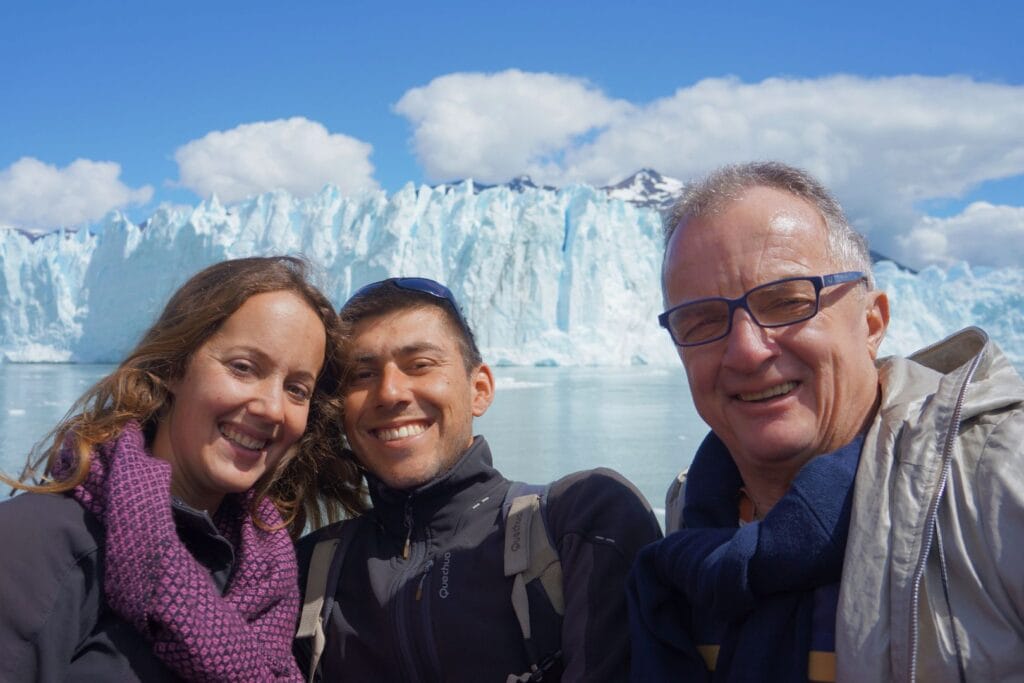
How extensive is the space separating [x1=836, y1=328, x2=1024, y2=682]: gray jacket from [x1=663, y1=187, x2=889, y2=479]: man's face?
0.12 m

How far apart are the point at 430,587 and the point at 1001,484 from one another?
0.81 m

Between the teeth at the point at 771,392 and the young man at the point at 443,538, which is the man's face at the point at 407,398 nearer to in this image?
the young man at the point at 443,538

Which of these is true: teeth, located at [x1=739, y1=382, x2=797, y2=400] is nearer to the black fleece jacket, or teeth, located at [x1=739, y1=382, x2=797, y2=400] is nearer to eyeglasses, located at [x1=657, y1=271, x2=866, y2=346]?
eyeglasses, located at [x1=657, y1=271, x2=866, y2=346]

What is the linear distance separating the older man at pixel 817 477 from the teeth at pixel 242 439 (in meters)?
0.61

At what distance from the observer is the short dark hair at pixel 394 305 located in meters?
1.42

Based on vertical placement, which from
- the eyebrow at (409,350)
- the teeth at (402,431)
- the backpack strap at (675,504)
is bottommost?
the backpack strap at (675,504)

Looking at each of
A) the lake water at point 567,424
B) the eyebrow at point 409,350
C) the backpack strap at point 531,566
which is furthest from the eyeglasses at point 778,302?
the lake water at point 567,424

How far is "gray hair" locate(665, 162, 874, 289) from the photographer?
3.38 ft

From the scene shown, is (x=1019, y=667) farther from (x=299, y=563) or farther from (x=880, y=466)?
(x=299, y=563)

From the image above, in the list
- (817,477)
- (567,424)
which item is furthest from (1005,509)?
→ (567,424)

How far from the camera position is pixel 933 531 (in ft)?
2.63

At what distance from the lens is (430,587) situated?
125 cm

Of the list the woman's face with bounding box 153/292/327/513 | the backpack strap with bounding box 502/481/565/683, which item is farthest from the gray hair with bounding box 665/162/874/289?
the woman's face with bounding box 153/292/327/513

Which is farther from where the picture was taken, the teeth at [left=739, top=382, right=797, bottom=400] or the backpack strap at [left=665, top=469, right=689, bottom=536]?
the backpack strap at [left=665, top=469, right=689, bottom=536]
